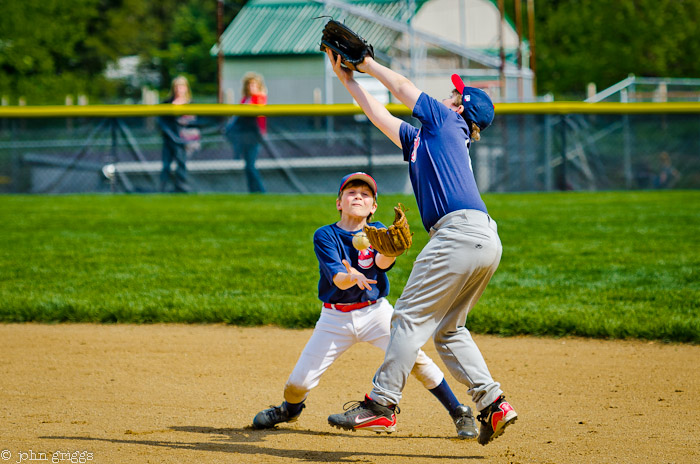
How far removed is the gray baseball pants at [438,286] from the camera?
3742mm

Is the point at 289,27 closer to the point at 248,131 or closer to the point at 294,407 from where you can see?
the point at 248,131

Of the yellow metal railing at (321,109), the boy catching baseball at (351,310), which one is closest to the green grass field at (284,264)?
the yellow metal railing at (321,109)

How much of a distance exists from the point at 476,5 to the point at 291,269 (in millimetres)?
32468

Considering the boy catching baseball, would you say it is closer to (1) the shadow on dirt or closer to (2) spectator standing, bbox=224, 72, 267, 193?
(1) the shadow on dirt

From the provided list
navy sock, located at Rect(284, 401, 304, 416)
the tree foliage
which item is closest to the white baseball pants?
navy sock, located at Rect(284, 401, 304, 416)

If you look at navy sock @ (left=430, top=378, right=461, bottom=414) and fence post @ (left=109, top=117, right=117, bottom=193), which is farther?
fence post @ (left=109, top=117, right=117, bottom=193)

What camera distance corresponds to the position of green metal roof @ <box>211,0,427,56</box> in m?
28.0

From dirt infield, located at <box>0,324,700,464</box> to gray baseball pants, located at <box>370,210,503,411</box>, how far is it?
37cm

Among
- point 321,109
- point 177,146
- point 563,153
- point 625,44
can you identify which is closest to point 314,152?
point 321,109

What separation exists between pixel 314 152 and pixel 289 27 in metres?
17.8

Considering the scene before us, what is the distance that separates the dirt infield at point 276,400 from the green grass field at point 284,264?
31cm

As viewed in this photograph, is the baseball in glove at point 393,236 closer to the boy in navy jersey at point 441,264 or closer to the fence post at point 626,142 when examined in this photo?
the boy in navy jersey at point 441,264

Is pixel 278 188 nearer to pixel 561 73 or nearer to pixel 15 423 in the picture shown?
pixel 15 423

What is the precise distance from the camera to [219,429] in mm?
4395
